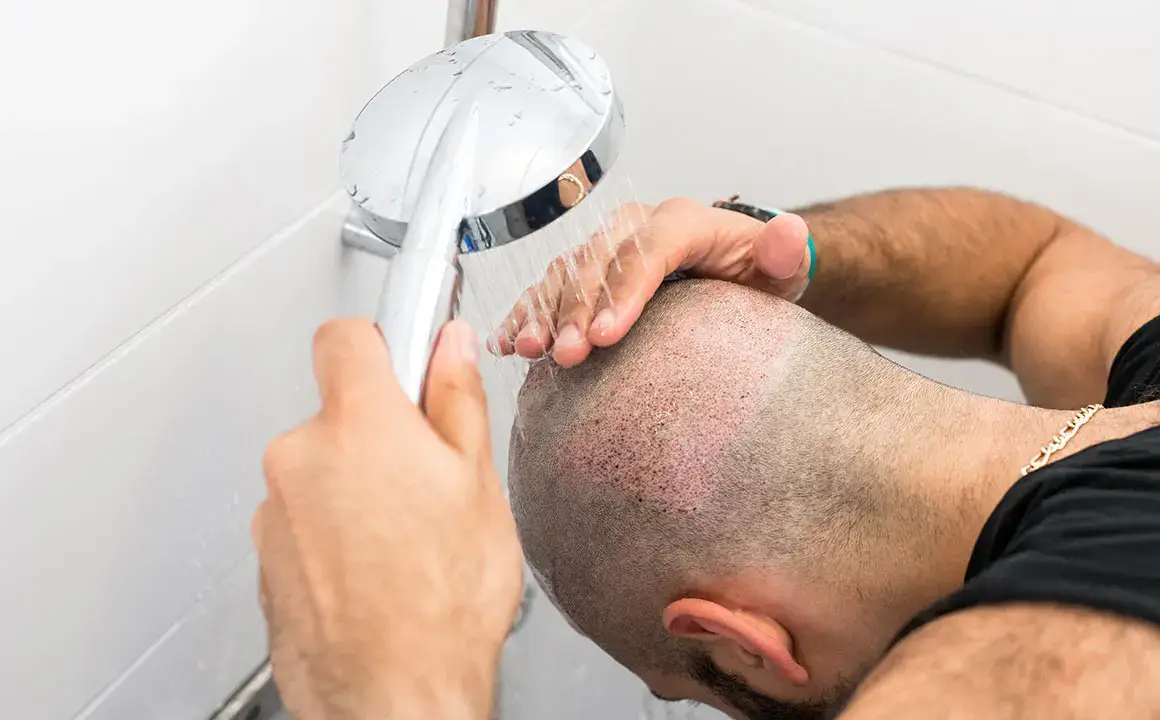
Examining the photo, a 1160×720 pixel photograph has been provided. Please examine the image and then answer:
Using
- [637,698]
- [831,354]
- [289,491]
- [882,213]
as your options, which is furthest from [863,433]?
[637,698]

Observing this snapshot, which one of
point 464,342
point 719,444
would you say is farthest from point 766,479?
point 464,342

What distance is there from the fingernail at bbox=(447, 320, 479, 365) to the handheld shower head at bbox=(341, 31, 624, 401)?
3 cm

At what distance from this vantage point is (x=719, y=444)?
0.64m

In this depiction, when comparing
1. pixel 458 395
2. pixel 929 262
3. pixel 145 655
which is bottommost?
pixel 145 655

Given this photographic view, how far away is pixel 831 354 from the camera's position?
26.4 inches

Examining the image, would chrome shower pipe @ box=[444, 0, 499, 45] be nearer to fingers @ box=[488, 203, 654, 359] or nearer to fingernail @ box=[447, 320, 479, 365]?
fingers @ box=[488, 203, 654, 359]

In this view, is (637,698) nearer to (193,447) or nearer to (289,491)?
(193,447)

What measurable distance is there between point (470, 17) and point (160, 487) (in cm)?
39

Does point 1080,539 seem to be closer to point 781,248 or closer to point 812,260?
point 781,248

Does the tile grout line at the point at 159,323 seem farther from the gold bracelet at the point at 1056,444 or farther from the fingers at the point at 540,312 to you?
the gold bracelet at the point at 1056,444

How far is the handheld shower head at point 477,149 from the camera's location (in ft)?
1.73

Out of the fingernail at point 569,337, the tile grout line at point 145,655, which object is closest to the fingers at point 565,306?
the fingernail at point 569,337

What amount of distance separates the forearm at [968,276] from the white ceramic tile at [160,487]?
18.7 inches

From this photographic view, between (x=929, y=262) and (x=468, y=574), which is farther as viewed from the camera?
(x=929, y=262)
